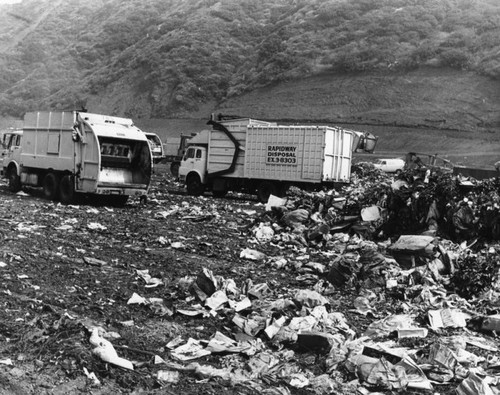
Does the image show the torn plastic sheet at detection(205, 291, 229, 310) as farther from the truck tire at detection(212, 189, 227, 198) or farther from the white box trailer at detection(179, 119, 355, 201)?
the truck tire at detection(212, 189, 227, 198)

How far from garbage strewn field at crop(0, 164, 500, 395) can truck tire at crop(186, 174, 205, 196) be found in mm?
7905

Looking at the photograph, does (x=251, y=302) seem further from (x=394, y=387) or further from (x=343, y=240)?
(x=343, y=240)

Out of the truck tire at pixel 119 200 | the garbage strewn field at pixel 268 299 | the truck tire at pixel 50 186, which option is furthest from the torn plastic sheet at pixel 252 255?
the truck tire at pixel 50 186

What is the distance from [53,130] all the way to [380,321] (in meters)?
11.5

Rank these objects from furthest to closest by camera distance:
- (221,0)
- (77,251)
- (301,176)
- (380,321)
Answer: (221,0) → (301,176) → (77,251) → (380,321)

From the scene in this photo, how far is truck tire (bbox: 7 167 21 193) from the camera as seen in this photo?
16844mm

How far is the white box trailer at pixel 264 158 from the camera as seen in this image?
18.0 metres

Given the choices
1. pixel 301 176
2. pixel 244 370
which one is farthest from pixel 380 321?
pixel 301 176

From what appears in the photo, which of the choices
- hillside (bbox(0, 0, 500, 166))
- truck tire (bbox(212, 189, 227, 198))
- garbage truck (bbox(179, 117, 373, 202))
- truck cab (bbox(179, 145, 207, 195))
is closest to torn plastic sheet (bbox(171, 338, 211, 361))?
garbage truck (bbox(179, 117, 373, 202))

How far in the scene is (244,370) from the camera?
464 cm

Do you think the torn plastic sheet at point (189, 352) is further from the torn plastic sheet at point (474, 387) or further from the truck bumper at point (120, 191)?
the truck bumper at point (120, 191)

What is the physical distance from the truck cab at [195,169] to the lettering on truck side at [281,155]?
258 cm

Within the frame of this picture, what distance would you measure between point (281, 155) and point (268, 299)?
12.2 metres

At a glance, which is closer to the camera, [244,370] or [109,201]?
[244,370]
